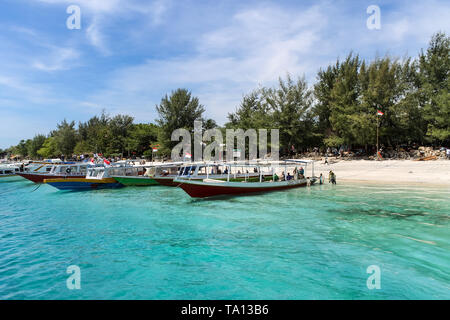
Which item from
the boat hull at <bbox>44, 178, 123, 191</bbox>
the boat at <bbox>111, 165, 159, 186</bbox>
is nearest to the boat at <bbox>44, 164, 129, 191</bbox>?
the boat hull at <bbox>44, 178, 123, 191</bbox>

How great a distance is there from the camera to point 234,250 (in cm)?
1105

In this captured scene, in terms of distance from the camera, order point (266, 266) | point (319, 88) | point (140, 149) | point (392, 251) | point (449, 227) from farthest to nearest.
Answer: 1. point (140, 149)
2. point (319, 88)
3. point (449, 227)
4. point (392, 251)
5. point (266, 266)

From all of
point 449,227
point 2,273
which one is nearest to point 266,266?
point 2,273

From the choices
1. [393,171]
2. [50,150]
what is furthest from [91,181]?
[50,150]

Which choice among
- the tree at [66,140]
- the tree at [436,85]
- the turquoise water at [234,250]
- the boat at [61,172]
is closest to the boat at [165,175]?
the boat at [61,172]

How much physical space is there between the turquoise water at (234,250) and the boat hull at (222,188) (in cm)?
279

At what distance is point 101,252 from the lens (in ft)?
36.7

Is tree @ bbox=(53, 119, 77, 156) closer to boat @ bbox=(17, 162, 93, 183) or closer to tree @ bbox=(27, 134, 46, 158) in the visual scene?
tree @ bbox=(27, 134, 46, 158)

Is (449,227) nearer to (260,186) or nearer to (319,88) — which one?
(260,186)

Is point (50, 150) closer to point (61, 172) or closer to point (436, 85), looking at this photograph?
point (61, 172)

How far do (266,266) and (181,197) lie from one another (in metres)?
16.7

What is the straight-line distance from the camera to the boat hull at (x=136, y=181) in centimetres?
3309

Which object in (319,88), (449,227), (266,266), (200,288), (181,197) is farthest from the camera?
(319,88)

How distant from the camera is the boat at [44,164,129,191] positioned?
3037 cm
